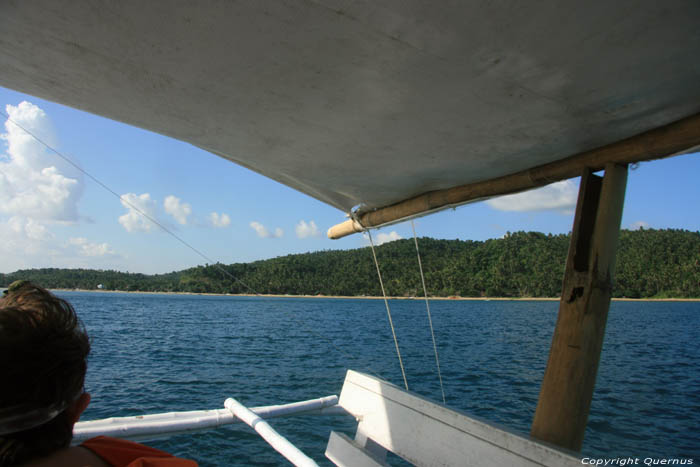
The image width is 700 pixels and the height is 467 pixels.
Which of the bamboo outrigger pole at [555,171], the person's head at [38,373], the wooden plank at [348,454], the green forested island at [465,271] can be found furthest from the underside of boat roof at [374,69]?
the green forested island at [465,271]

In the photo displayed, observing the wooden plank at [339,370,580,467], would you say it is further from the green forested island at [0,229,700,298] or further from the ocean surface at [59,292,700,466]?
the green forested island at [0,229,700,298]

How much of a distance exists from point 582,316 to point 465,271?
269 feet

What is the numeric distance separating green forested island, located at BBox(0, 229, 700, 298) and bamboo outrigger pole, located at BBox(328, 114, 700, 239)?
60061mm

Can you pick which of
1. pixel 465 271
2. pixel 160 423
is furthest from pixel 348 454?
pixel 465 271

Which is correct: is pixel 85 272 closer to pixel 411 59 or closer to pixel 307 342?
pixel 307 342

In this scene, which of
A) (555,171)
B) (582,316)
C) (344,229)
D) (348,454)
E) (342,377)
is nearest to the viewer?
(582,316)

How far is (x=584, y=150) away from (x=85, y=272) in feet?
279

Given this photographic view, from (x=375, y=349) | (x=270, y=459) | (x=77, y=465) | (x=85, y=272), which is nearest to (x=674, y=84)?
(x=77, y=465)

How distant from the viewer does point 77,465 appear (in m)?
0.66

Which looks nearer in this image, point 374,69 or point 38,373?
point 38,373

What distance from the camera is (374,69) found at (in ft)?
4.96

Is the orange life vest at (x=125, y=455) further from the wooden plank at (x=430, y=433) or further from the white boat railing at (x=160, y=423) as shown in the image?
the white boat railing at (x=160, y=423)
